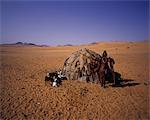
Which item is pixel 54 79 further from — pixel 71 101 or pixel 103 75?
pixel 71 101

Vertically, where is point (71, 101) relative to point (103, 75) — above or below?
below

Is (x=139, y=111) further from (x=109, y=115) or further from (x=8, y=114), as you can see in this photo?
(x=8, y=114)

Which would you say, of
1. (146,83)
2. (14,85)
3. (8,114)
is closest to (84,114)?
(8,114)

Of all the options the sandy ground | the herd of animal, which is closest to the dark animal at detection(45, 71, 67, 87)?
the herd of animal

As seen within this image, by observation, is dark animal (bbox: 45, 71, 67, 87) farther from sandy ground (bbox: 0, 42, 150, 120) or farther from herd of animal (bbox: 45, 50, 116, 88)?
sandy ground (bbox: 0, 42, 150, 120)

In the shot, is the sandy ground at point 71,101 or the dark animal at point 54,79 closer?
the sandy ground at point 71,101

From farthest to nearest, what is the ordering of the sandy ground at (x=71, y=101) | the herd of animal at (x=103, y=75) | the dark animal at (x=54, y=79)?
1. the dark animal at (x=54, y=79)
2. the herd of animal at (x=103, y=75)
3. the sandy ground at (x=71, y=101)

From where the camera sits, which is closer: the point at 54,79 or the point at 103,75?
the point at 103,75

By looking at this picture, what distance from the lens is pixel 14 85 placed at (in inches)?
434

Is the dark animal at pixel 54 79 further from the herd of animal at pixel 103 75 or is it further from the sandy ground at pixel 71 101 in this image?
the sandy ground at pixel 71 101

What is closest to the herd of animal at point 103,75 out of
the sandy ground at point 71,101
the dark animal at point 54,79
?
the dark animal at point 54,79

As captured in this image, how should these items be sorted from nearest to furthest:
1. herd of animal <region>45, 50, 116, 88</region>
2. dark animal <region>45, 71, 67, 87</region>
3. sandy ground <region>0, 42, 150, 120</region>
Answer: sandy ground <region>0, 42, 150, 120</region>, herd of animal <region>45, 50, 116, 88</region>, dark animal <region>45, 71, 67, 87</region>

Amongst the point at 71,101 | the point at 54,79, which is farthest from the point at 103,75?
the point at 71,101

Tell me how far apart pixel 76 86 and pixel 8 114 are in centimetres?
433
